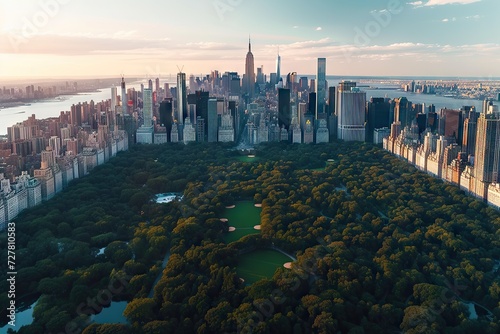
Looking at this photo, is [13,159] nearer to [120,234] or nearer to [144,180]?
[144,180]

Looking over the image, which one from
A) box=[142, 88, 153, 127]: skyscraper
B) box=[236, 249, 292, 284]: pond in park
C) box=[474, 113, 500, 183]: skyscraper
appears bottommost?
box=[236, 249, 292, 284]: pond in park

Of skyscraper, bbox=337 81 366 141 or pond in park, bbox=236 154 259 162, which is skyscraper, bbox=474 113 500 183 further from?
skyscraper, bbox=337 81 366 141

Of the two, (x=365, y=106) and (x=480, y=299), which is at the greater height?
(x=365, y=106)

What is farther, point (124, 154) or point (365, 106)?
point (365, 106)

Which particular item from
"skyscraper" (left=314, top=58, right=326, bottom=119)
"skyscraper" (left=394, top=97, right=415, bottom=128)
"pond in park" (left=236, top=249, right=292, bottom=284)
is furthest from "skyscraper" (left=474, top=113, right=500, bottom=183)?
"skyscraper" (left=314, top=58, right=326, bottom=119)

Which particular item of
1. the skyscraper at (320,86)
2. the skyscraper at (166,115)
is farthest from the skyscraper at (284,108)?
the skyscraper at (166,115)

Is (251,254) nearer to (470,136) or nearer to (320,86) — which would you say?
(470,136)

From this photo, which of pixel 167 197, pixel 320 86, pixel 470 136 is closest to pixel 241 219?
pixel 167 197

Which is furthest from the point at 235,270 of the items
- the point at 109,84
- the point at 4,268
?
the point at 109,84
